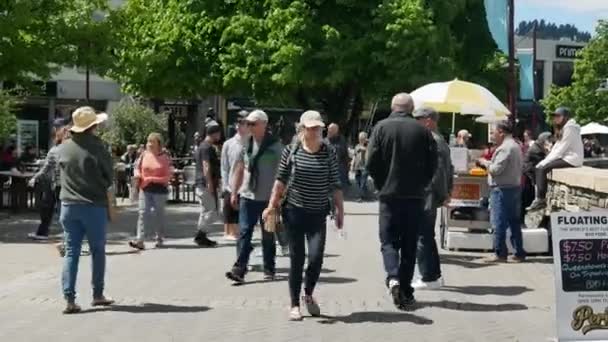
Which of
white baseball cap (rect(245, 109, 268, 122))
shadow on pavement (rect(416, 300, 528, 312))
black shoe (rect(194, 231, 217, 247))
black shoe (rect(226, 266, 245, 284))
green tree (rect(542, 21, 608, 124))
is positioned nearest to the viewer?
shadow on pavement (rect(416, 300, 528, 312))

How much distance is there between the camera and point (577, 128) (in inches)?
534

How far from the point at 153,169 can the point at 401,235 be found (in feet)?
19.0

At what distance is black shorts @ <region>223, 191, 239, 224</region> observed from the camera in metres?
12.4

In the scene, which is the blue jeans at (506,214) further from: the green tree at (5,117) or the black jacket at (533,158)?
the green tree at (5,117)

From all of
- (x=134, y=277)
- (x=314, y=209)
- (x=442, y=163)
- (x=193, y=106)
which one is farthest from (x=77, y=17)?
(x=193, y=106)

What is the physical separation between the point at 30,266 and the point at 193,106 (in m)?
33.2

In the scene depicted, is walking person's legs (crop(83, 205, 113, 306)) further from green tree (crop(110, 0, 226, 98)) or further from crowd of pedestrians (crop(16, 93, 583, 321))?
green tree (crop(110, 0, 226, 98))

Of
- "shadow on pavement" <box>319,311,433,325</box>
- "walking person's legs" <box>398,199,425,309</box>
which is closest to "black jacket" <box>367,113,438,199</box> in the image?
"walking person's legs" <box>398,199,425,309</box>

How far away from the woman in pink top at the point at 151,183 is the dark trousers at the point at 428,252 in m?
5.04

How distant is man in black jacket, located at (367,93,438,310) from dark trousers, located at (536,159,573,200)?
506 cm

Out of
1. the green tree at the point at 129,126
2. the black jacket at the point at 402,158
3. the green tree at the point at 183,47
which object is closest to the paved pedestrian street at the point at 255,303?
the black jacket at the point at 402,158

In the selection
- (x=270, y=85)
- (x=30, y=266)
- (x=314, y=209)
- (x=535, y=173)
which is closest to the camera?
(x=314, y=209)

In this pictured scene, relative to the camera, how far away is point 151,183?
14.4 metres

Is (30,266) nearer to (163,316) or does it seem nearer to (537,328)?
(163,316)
